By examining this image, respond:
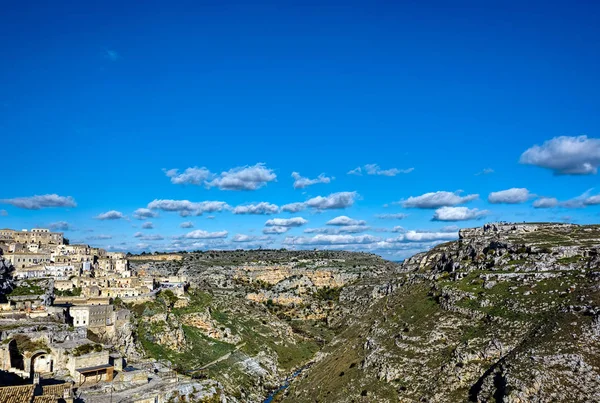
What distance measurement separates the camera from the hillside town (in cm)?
5356

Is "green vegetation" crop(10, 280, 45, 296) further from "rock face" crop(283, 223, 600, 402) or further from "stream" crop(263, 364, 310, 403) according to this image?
"rock face" crop(283, 223, 600, 402)

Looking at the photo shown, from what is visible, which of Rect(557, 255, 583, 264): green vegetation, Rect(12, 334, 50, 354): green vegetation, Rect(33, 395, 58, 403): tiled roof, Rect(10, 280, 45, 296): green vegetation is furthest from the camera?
Rect(10, 280, 45, 296): green vegetation

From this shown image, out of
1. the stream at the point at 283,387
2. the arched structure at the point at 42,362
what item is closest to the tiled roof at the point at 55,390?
the arched structure at the point at 42,362

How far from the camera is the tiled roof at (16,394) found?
1369 inches

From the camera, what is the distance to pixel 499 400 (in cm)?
4334

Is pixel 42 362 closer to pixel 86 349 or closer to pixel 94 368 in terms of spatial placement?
pixel 86 349

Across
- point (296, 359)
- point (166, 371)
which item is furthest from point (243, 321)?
point (166, 371)

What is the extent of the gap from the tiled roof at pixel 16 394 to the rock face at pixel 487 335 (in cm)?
3614

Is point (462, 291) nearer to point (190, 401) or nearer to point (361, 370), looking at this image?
point (361, 370)

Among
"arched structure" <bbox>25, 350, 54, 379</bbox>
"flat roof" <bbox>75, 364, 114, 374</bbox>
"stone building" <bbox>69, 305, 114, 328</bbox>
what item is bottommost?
"flat roof" <bbox>75, 364, 114, 374</bbox>

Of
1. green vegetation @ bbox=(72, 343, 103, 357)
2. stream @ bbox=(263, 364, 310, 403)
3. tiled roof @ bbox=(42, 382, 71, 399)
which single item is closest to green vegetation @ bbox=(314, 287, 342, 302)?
stream @ bbox=(263, 364, 310, 403)

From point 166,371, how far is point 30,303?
29.0 meters

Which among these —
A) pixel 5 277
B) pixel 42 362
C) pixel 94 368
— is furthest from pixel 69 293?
pixel 94 368

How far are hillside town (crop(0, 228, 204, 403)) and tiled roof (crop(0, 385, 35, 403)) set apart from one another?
7 centimetres
